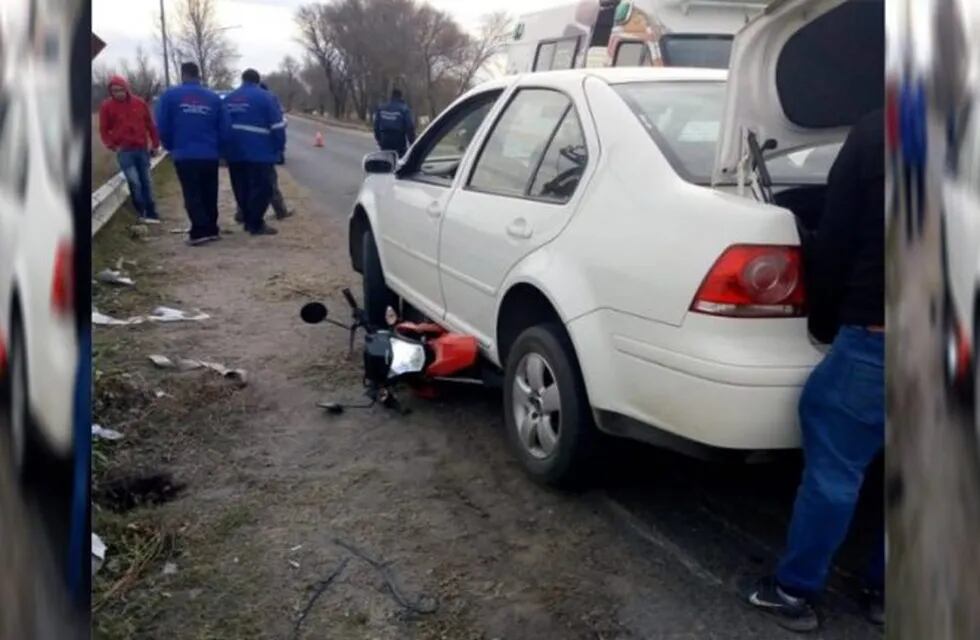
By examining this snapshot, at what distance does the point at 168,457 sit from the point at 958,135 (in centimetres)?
390

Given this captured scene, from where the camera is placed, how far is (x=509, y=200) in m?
4.14

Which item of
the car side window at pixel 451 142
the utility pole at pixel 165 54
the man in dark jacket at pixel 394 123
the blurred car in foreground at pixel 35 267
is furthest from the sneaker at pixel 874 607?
the utility pole at pixel 165 54

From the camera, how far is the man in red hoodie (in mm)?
11281

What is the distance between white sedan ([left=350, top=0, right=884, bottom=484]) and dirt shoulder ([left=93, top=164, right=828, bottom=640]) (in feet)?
1.34

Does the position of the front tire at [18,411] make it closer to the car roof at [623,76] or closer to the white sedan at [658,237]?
the white sedan at [658,237]

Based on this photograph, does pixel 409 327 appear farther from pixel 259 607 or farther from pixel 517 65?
pixel 517 65

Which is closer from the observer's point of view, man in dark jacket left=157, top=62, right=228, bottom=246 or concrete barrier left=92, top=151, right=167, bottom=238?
man in dark jacket left=157, top=62, right=228, bottom=246

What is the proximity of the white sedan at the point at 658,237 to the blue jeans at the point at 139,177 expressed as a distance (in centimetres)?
830

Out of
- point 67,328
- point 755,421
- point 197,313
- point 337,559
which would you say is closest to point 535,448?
point 337,559

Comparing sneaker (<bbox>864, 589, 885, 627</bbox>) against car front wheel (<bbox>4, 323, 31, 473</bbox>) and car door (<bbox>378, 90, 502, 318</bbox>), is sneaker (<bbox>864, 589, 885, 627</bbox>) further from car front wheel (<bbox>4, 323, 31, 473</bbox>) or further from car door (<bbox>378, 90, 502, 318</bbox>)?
car front wheel (<bbox>4, 323, 31, 473</bbox>)

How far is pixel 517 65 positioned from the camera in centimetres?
1517

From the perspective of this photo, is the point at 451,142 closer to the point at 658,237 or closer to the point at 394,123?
the point at 658,237

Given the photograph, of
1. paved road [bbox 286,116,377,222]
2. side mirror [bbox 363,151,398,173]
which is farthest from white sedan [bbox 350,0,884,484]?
paved road [bbox 286,116,377,222]

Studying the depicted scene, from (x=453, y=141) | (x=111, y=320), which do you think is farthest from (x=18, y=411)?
(x=111, y=320)
